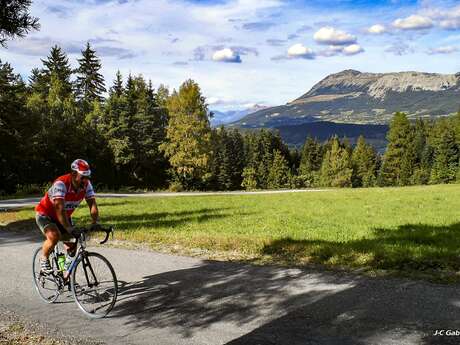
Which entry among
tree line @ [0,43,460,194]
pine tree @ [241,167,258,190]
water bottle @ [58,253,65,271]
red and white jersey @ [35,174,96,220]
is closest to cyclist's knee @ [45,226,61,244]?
red and white jersey @ [35,174,96,220]

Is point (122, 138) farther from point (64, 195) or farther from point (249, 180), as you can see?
point (64, 195)

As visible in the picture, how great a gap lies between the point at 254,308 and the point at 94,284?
9.02ft

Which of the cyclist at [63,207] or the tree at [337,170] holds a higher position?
the cyclist at [63,207]

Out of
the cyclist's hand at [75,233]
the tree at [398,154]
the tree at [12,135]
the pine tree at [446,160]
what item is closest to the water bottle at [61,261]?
the cyclist's hand at [75,233]

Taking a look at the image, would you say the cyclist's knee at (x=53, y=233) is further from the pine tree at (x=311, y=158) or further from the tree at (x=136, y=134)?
the pine tree at (x=311, y=158)

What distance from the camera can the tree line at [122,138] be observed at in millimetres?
43031

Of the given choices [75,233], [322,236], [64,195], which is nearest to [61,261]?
[75,233]

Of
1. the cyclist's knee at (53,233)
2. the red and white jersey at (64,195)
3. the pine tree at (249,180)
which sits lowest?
the pine tree at (249,180)

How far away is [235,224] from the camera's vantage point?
16516mm

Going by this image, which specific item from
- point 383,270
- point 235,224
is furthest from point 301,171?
point 383,270

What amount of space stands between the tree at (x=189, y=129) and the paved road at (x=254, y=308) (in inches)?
1628

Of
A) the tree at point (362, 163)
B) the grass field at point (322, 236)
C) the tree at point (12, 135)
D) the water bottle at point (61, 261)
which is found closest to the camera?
the water bottle at point (61, 261)

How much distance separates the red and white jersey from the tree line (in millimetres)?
27582

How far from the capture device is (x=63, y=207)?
7.23m
